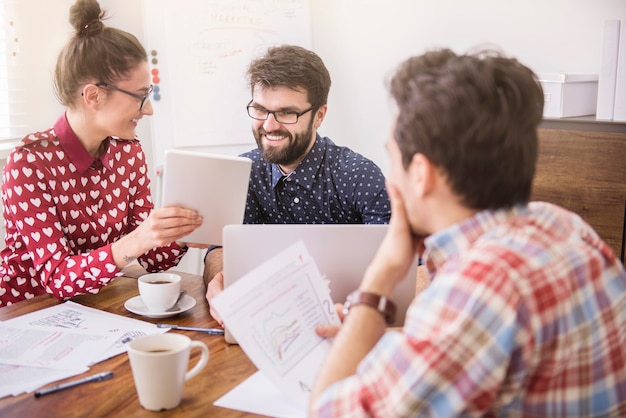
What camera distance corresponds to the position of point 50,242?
167 centimetres

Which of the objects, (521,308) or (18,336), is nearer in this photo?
(521,308)

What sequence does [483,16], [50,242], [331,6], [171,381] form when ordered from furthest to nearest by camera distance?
[331,6] < [483,16] < [50,242] < [171,381]

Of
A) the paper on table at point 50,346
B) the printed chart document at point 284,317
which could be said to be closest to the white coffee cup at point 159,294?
the paper on table at point 50,346

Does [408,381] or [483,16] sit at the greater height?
[483,16]

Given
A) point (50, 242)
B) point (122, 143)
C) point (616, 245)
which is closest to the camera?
point (50, 242)

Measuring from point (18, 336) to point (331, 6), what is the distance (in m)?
2.49

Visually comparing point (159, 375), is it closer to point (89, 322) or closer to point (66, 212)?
point (89, 322)

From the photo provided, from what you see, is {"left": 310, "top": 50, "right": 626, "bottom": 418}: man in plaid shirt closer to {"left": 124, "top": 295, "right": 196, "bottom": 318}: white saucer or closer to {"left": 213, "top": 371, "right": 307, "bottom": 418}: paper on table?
{"left": 213, "top": 371, "right": 307, "bottom": 418}: paper on table

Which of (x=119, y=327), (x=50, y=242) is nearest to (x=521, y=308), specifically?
(x=119, y=327)

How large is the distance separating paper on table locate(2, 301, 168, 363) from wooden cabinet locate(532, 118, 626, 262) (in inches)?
61.3

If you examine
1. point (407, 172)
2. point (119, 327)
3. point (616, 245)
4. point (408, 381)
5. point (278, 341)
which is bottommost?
point (616, 245)

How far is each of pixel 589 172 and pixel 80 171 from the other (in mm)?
1736

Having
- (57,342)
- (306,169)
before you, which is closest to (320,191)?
(306,169)

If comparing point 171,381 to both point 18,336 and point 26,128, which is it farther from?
point 26,128
